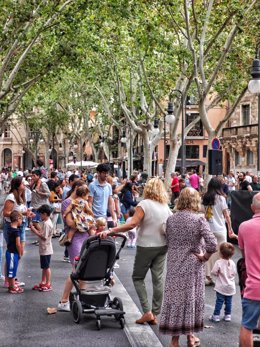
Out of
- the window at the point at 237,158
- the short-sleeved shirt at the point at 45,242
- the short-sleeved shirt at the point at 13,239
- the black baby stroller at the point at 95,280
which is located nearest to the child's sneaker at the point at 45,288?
the short-sleeved shirt at the point at 45,242

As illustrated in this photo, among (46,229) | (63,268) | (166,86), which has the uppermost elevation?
(166,86)

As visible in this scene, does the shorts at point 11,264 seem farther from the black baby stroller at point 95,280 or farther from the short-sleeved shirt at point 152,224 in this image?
the short-sleeved shirt at point 152,224

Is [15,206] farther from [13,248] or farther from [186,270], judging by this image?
[186,270]

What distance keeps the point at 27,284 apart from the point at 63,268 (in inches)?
69.4

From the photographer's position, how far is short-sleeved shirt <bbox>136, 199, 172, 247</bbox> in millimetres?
7898

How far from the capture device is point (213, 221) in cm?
1073

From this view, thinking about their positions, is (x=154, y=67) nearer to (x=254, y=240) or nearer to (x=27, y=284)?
(x=27, y=284)

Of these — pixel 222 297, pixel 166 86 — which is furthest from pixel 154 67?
pixel 222 297

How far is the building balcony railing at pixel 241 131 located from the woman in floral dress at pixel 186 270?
4774 cm

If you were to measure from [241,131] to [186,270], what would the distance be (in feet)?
167

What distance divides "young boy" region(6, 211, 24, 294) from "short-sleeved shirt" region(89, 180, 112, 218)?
1749 millimetres

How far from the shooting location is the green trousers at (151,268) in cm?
798

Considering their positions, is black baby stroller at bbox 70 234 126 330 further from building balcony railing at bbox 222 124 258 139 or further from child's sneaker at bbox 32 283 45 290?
building balcony railing at bbox 222 124 258 139

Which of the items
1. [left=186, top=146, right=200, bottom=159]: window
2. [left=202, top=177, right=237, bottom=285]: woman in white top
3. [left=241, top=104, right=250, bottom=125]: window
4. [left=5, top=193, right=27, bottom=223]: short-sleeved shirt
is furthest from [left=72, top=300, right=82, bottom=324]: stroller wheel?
[left=186, top=146, right=200, bottom=159]: window
